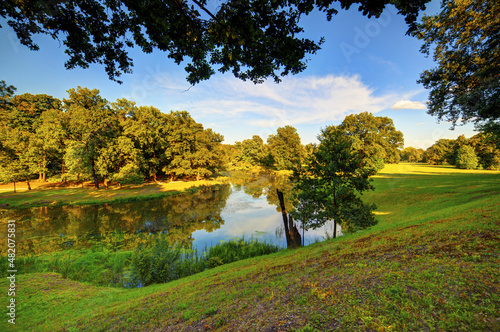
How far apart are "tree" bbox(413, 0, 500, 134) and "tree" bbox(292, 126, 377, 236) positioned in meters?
7.25

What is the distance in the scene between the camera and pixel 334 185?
11.6 meters

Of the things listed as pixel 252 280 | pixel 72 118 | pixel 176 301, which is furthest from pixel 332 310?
pixel 72 118

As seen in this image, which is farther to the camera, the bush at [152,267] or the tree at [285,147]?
the tree at [285,147]

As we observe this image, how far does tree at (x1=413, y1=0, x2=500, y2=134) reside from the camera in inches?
404

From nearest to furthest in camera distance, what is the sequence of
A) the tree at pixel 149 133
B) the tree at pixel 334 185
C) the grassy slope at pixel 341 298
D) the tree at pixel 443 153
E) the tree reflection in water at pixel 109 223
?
the grassy slope at pixel 341 298 < the tree at pixel 334 185 < the tree reflection in water at pixel 109 223 < the tree at pixel 149 133 < the tree at pixel 443 153

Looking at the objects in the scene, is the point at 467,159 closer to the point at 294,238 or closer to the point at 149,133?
the point at 294,238

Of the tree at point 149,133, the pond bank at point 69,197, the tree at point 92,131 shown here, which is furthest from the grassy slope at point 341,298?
the tree at point 149,133

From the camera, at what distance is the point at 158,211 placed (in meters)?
23.7

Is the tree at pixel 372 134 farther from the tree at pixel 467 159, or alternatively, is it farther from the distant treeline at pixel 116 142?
the tree at pixel 467 159

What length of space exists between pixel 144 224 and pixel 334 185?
19.4 meters

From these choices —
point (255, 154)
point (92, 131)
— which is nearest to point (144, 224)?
point (92, 131)

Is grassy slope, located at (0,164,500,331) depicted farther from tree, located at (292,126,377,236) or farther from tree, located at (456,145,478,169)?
tree, located at (456,145,478,169)

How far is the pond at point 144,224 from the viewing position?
49.7 ft

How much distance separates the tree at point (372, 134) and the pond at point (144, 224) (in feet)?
98.8
